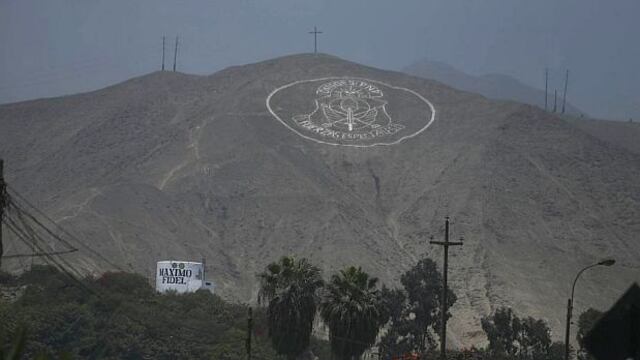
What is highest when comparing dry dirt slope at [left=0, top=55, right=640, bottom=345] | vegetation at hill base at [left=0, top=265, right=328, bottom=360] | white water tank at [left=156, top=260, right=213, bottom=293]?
dry dirt slope at [left=0, top=55, right=640, bottom=345]

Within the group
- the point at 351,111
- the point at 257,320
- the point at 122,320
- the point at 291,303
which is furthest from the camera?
the point at 351,111

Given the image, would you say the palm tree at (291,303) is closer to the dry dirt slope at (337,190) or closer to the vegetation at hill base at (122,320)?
the vegetation at hill base at (122,320)

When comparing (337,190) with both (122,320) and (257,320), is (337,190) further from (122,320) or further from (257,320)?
(122,320)

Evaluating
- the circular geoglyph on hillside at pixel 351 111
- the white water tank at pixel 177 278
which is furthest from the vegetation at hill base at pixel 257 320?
the circular geoglyph on hillside at pixel 351 111

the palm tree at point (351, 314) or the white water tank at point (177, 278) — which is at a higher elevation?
the white water tank at point (177, 278)

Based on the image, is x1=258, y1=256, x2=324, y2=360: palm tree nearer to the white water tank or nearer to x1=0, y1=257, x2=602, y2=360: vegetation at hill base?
x1=0, y1=257, x2=602, y2=360: vegetation at hill base

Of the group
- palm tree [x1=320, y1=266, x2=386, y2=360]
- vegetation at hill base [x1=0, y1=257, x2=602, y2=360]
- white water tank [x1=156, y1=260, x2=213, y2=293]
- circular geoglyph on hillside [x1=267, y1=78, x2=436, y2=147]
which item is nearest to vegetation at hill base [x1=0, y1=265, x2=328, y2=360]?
vegetation at hill base [x1=0, y1=257, x2=602, y2=360]

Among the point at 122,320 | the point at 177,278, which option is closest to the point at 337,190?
the point at 177,278
